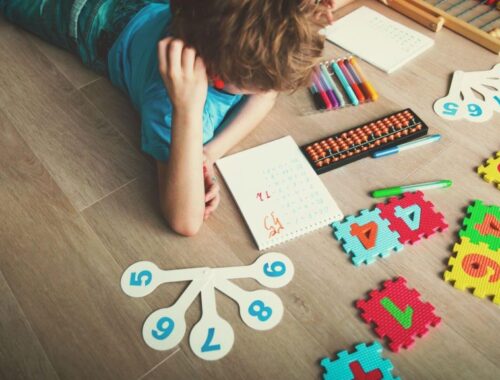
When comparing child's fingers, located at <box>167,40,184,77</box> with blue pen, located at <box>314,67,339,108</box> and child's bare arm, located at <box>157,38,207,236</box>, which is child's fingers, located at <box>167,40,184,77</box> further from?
blue pen, located at <box>314,67,339,108</box>

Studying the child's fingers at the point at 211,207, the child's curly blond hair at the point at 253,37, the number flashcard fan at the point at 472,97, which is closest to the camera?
the child's curly blond hair at the point at 253,37

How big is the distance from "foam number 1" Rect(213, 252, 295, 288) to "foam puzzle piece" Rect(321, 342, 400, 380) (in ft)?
0.45

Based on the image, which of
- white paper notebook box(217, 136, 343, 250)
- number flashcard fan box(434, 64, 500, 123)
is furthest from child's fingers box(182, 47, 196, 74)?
number flashcard fan box(434, 64, 500, 123)

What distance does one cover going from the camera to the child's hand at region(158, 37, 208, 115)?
623mm

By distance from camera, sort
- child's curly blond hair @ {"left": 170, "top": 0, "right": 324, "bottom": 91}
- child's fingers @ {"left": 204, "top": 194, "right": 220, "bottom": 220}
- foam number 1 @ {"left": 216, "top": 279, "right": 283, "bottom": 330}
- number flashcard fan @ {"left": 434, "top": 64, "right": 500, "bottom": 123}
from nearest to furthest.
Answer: child's curly blond hair @ {"left": 170, "top": 0, "right": 324, "bottom": 91} → foam number 1 @ {"left": 216, "top": 279, "right": 283, "bottom": 330} → child's fingers @ {"left": 204, "top": 194, "right": 220, "bottom": 220} → number flashcard fan @ {"left": 434, "top": 64, "right": 500, "bottom": 123}

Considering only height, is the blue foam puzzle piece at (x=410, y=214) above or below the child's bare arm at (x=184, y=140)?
below

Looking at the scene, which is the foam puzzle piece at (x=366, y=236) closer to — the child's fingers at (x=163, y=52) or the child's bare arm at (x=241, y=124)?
the child's bare arm at (x=241, y=124)

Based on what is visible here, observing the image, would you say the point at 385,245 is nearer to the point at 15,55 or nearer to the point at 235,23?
the point at 235,23

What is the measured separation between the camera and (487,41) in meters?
1.01

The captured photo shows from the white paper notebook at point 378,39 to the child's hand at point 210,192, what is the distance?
488mm

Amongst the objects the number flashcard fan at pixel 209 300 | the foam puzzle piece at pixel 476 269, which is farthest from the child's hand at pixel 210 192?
the foam puzzle piece at pixel 476 269

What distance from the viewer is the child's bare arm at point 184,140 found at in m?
0.63

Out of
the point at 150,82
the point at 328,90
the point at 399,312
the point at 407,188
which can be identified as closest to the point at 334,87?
the point at 328,90

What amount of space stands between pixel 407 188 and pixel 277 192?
23 centimetres
